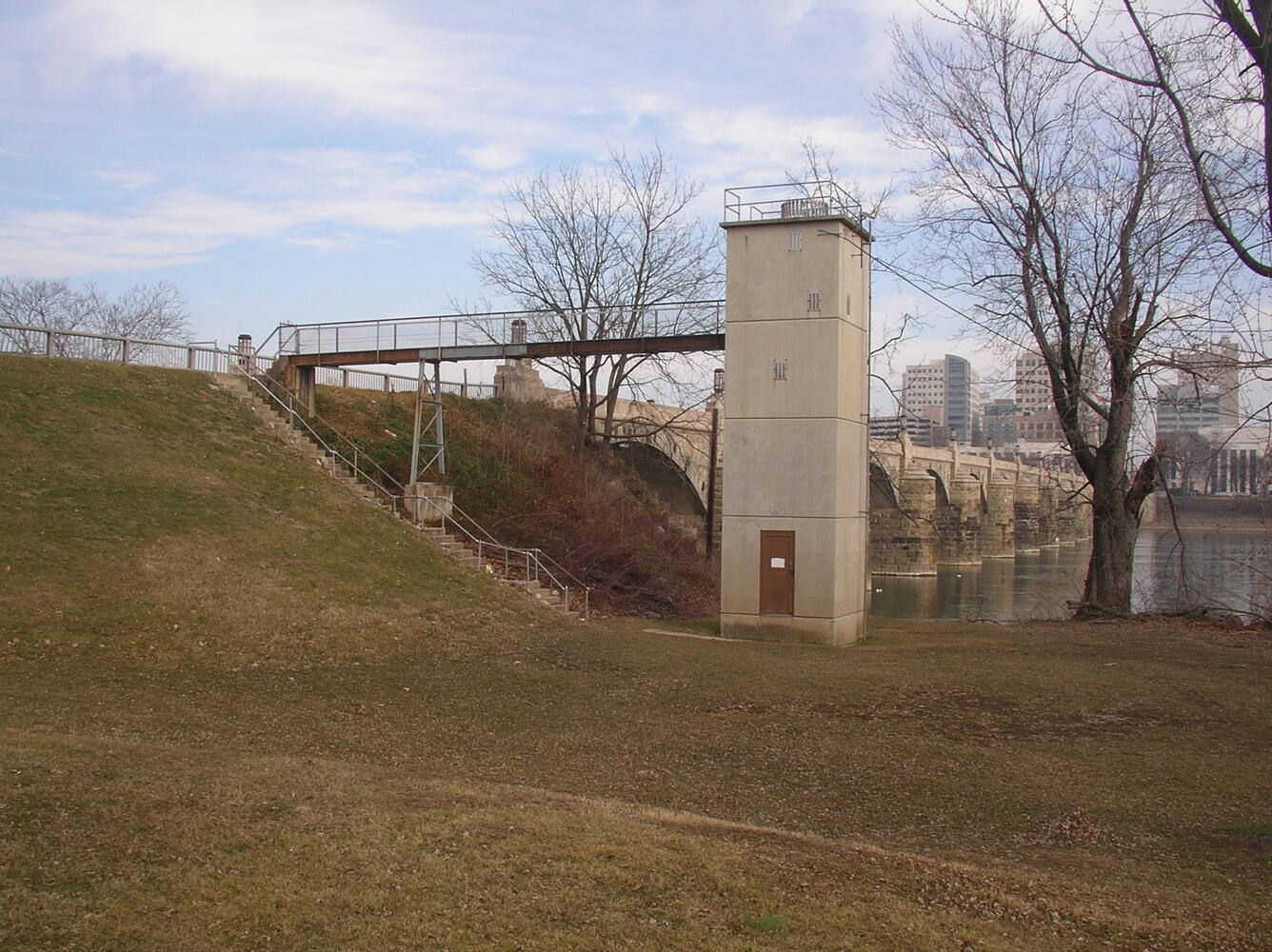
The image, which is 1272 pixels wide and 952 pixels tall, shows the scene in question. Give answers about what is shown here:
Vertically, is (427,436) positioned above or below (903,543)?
above

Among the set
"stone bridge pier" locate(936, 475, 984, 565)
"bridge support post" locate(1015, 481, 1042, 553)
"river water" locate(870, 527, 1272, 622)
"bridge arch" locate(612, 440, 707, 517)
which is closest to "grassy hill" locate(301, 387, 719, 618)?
"bridge arch" locate(612, 440, 707, 517)

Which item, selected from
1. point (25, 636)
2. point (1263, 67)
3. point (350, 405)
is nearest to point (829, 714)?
point (1263, 67)

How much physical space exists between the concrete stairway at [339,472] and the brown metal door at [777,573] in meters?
4.15

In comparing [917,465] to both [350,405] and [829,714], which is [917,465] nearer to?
[350,405]

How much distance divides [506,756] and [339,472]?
50.7 ft

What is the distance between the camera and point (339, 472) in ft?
80.7

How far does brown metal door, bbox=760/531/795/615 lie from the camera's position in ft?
63.3

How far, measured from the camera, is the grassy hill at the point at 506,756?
5746 mm

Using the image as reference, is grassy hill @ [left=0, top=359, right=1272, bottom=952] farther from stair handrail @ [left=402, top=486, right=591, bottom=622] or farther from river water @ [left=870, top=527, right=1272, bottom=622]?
river water @ [left=870, top=527, right=1272, bottom=622]

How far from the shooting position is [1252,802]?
923cm

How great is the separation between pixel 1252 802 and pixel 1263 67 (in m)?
6.04

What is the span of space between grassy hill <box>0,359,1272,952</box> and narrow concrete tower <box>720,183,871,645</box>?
1.32 m

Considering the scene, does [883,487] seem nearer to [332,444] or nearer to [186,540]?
[332,444]

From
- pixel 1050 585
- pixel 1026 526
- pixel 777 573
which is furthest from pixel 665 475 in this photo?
pixel 1026 526
